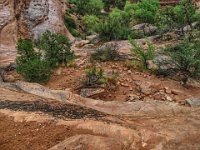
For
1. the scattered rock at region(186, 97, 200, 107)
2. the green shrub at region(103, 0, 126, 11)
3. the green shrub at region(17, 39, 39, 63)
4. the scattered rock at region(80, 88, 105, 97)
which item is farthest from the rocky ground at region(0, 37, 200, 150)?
the green shrub at region(103, 0, 126, 11)

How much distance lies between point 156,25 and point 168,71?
904 cm

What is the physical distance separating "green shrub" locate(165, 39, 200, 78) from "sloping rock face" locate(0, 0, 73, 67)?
6.94 m

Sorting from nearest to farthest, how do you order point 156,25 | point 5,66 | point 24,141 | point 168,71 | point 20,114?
point 24,141 → point 20,114 → point 168,71 → point 5,66 → point 156,25

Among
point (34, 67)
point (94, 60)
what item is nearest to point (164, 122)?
point (34, 67)

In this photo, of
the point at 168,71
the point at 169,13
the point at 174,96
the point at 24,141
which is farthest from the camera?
the point at 169,13

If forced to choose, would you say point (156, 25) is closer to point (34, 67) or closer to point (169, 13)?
point (169, 13)

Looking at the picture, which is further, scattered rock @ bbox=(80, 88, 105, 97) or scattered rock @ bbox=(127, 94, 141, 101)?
scattered rock @ bbox=(80, 88, 105, 97)

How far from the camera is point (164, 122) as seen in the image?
659 cm

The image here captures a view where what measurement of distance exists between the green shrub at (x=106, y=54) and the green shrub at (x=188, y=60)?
2.37 meters

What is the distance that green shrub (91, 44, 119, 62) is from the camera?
13664 millimetres

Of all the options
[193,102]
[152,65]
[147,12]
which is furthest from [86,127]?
[147,12]

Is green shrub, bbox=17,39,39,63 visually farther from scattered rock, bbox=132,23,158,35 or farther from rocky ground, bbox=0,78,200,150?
scattered rock, bbox=132,23,158,35

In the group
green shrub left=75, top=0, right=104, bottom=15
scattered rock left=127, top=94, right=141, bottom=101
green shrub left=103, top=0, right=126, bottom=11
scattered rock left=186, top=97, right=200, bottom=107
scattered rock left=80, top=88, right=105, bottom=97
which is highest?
scattered rock left=186, top=97, right=200, bottom=107

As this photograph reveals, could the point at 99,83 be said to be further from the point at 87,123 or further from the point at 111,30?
the point at 111,30
